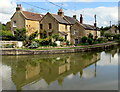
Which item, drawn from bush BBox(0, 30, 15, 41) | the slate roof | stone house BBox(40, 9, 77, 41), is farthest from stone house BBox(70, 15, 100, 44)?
bush BBox(0, 30, 15, 41)

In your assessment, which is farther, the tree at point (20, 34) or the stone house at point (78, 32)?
the stone house at point (78, 32)

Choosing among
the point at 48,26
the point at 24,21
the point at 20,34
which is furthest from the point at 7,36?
the point at 48,26

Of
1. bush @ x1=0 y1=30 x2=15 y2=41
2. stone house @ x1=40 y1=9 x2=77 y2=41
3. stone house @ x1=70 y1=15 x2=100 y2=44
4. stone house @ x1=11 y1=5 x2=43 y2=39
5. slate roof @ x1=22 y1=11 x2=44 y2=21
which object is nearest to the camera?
bush @ x1=0 y1=30 x2=15 y2=41

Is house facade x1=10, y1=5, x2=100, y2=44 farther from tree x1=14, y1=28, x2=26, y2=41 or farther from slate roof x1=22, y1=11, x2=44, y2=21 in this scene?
tree x1=14, y1=28, x2=26, y2=41

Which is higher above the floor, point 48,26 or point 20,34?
point 48,26

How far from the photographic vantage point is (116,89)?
903cm

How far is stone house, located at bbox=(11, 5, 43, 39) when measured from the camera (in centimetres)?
3497

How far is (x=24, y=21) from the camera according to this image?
34969 millimetres

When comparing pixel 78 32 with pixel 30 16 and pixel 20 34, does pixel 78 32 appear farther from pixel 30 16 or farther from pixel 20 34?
pixel 20 34

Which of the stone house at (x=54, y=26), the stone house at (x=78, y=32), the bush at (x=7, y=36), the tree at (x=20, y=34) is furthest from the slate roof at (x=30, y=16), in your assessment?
the stone house at (x=78, y=32)

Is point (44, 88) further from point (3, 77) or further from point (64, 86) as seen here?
point (3, 77)

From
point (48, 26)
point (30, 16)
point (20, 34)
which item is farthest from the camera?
point (30, 16)

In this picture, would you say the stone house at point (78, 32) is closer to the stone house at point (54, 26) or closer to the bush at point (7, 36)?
the stone house at point (54, 26)

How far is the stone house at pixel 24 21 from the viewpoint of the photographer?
35.0 m
